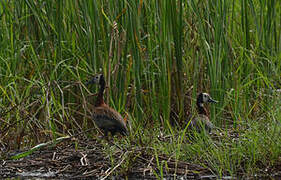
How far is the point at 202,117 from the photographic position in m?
6.18

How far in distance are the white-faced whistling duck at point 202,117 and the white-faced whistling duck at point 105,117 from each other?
672 millimetres

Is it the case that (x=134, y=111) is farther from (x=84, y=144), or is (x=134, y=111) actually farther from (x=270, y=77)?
(x=270, y=77)

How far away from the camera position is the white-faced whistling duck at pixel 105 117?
585cm

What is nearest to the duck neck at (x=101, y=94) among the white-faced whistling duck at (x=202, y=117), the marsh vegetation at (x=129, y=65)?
the marsh vegetation at (x=129, y=65)

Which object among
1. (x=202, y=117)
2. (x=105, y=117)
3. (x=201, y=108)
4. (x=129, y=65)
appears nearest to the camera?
(x=105, y=117)

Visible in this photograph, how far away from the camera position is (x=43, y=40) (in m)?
6.64

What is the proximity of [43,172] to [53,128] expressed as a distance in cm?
80

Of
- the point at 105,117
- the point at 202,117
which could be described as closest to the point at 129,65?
the point at 105,117

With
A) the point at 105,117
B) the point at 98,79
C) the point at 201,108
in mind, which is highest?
the point at 98,79

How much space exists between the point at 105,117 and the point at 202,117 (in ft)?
3.20

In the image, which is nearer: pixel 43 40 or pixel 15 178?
pixel 15 178

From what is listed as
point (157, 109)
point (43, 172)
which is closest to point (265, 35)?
point (157, 109)

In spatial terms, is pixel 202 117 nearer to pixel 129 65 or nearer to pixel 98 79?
pixel 129 65

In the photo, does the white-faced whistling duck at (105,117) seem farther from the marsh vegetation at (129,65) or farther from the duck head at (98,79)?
the marsh vegetation at (129,65)
